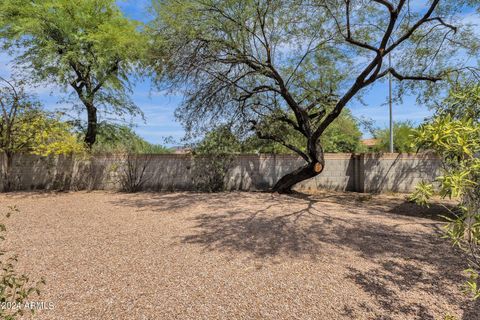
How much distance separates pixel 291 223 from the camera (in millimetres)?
6102

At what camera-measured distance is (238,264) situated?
13.0 feet

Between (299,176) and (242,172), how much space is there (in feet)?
7.88

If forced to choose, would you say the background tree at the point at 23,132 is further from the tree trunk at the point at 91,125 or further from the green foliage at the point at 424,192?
the green foliage at the point at 424,192

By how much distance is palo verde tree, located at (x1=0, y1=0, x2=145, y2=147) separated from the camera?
430 inches

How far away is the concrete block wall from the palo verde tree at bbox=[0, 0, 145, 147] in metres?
2.98

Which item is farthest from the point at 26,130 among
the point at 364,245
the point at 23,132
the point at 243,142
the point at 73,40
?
the point at 364,245

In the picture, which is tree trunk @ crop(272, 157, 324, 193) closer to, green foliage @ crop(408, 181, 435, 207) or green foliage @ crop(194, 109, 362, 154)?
green foliage @ crop(194, 109, 362, 154)

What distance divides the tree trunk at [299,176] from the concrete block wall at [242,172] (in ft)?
3.55

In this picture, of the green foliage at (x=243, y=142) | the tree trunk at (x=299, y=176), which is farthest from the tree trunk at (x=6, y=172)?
the tree trunk at (x=299, y=176)

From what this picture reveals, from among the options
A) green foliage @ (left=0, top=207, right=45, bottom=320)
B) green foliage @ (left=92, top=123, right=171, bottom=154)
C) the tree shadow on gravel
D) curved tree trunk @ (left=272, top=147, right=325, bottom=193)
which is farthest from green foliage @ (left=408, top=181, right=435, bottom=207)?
green foliage @ (left=92, top=123, right=171, bottom=154)

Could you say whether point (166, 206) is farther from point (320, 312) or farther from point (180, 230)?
point (320, 312)

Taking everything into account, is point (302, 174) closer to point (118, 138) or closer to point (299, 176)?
point (299, 176)

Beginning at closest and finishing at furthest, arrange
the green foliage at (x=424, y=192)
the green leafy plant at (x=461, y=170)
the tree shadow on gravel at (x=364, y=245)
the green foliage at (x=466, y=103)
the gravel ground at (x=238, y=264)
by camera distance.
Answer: the green leafy plant at (x=461, y=170) → the green foliage at (x=424, y=192) → the green foliage at (x=466, y=103) → the gravel ground at (x=238, y=264) → the tree shadow on gravel at (x=364, y=245)

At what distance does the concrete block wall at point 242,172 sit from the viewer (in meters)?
11.0
